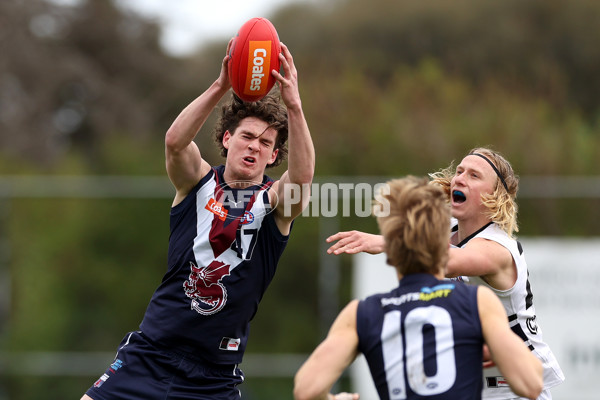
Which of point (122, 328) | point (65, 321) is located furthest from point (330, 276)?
point (65, 321)

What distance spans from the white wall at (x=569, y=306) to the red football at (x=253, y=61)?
549 cm

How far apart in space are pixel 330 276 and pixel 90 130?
→ 8.91 metres

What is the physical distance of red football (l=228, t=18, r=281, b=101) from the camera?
411 centimetres

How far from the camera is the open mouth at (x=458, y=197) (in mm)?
4375

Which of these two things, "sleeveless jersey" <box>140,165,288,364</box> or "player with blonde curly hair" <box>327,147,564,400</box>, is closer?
"player with blonde curly hair" <box>327,147,564,400</box>

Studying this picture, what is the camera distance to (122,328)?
35.0 ft

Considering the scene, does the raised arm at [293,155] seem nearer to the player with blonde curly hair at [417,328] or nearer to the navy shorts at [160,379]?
the navy shorts at [160,379]

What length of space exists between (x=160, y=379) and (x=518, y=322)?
1800 millimetres

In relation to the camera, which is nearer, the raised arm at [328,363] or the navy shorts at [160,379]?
the raised arm at [328,363]

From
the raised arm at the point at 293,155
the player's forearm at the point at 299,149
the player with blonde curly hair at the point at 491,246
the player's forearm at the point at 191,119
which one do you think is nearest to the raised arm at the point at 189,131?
the player's forearm at the point at 191,119

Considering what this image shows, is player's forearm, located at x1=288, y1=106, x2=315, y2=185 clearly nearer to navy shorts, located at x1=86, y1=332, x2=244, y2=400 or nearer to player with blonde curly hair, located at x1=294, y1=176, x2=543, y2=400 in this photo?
player with blonde curly hair, located at x1=294, y1=176, x2=543, y2=400

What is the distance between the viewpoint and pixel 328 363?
292 centimetres

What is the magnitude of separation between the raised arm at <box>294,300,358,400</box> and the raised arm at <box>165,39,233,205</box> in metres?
1.45

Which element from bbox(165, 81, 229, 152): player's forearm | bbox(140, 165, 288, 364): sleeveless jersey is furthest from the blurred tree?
bbox(165, 81, 229, 152): player's forearm
